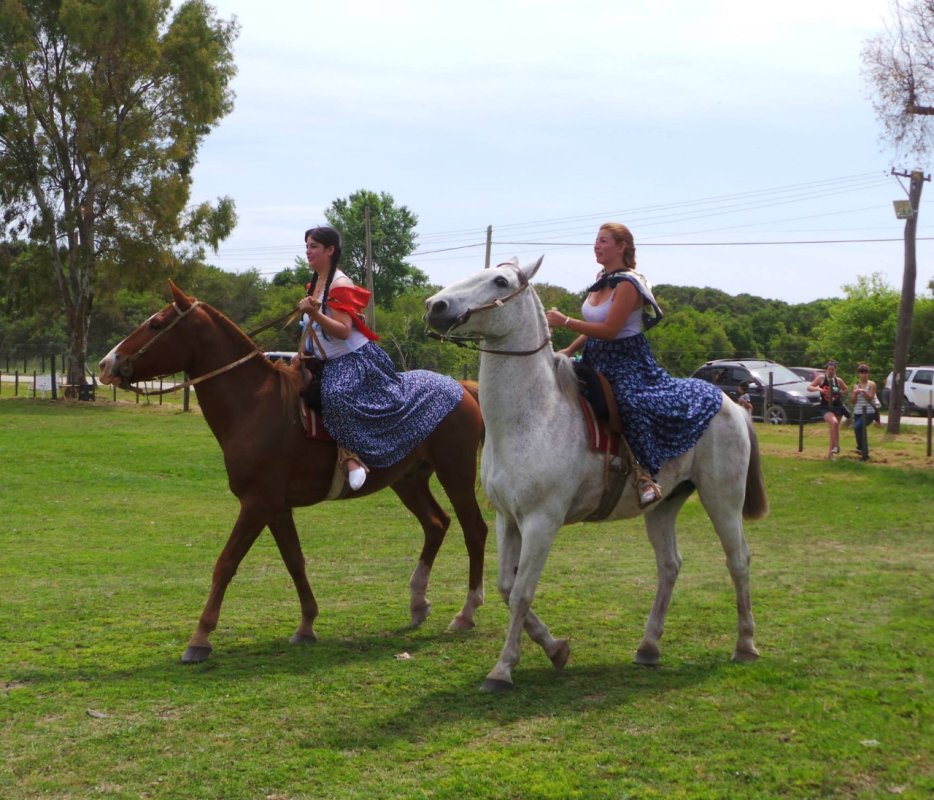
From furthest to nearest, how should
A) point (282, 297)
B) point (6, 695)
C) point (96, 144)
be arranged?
point (282, 297) < point (96, 144) < point (6, 695)

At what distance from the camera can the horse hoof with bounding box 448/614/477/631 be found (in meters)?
7.94

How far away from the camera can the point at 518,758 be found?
5.10m

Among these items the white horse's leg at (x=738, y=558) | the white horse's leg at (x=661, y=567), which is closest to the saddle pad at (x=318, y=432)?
the white horse's leg at (x=661, y=567)

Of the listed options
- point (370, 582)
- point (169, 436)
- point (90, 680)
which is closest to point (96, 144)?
point (169, 436)

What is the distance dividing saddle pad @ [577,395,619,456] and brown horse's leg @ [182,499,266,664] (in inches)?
91.0

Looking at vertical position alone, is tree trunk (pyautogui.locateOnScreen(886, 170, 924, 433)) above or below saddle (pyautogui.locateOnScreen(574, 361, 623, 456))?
above

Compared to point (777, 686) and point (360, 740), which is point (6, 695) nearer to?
point (360, 740)

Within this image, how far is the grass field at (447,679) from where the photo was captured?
491 cm

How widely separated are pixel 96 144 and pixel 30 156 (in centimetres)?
232

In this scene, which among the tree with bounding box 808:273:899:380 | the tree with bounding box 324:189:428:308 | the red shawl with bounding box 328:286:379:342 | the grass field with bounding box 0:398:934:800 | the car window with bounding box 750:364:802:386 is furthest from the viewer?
the tree with bounding box 324:189:428:308

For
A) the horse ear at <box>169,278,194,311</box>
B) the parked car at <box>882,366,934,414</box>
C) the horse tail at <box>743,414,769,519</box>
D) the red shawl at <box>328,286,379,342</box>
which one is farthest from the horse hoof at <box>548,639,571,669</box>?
the parked car at <box>882,366,934,414</box>

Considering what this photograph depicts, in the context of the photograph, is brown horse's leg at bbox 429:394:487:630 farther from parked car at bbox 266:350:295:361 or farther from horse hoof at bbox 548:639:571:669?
A: horse hoof at bbox 548:639:571:669

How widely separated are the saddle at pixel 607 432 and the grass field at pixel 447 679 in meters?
1.17

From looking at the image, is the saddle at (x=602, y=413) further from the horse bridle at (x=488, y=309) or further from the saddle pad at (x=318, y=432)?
the saddle pad at (x=318, y=432)
